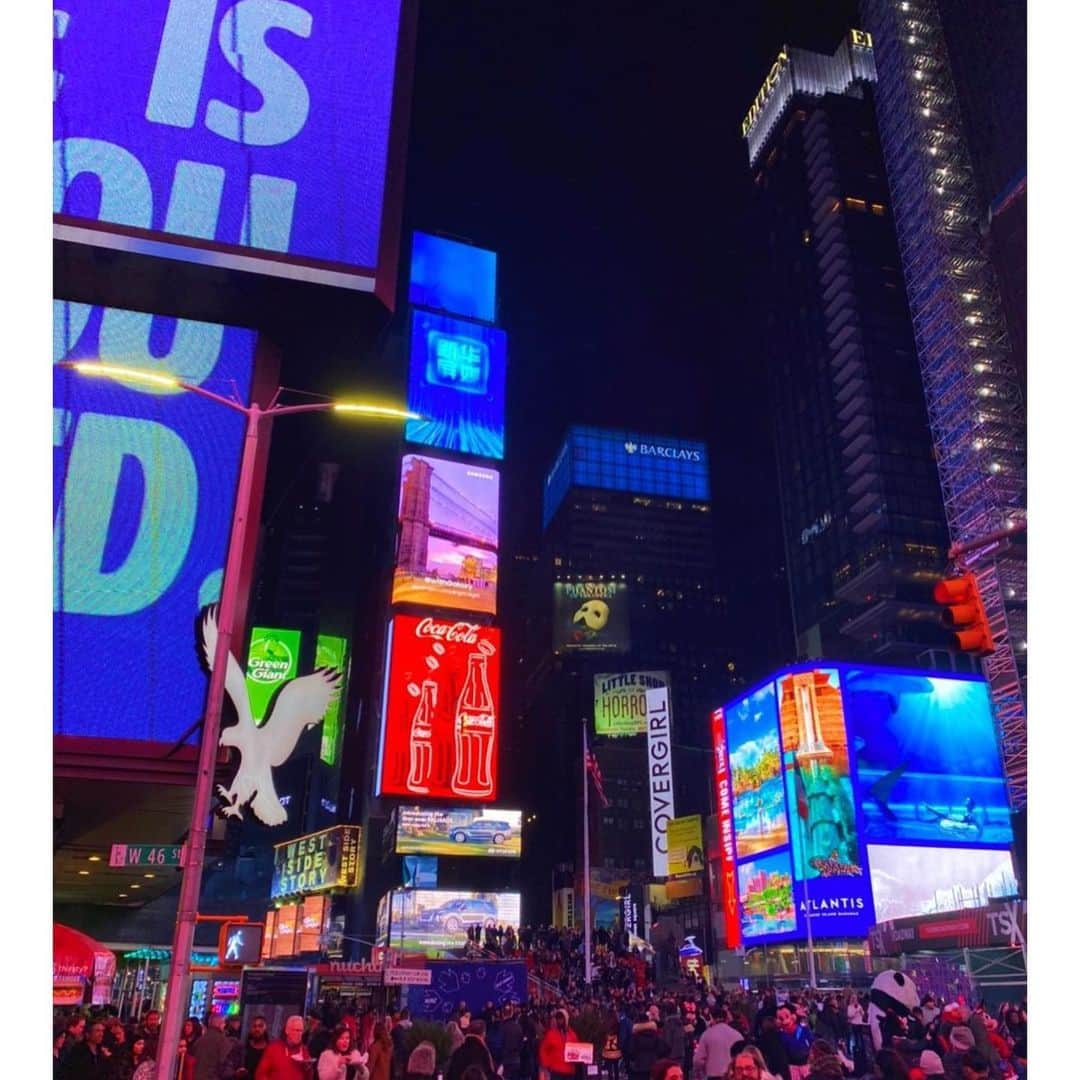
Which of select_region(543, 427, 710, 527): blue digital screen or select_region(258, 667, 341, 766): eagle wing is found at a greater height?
select_region(543, 427, 710, 527): blue digital screen

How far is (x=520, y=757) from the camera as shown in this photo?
6939 inches

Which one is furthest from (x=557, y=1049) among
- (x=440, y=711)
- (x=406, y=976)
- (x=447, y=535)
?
(x=447, y=535)

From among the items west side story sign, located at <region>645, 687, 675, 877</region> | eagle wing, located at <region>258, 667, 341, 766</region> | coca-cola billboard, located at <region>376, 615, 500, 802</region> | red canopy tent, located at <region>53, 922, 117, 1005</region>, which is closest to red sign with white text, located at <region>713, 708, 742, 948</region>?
west side story sign, located at <region>645, 687, 675, 877</region>

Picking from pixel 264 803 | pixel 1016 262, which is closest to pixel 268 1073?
pixel 264 803

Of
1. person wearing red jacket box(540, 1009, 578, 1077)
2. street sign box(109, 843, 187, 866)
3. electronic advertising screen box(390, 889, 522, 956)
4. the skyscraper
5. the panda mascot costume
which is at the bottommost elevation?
person wearing red jacket box(540, 1009, 578, 1077)

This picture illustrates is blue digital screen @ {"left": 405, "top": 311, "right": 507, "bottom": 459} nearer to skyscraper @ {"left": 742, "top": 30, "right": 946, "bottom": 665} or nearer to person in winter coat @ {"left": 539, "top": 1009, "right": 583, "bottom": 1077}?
person in winter coat @ {"left": 539, "top": 1009, "right": 583, "bottom": 1077}

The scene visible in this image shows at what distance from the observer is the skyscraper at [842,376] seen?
113938 millimetres

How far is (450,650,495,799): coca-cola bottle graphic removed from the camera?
48438 mm

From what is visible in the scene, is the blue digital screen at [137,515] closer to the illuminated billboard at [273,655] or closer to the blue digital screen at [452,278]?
the illuminated billboard at [273,655]

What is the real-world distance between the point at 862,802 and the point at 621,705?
75043 mm

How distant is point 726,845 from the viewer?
69.3 metres

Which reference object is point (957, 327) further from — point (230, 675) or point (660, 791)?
point (230, 675)

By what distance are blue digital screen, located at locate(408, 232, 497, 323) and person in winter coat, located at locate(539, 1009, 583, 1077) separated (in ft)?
171

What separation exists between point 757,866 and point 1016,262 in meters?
43.3
